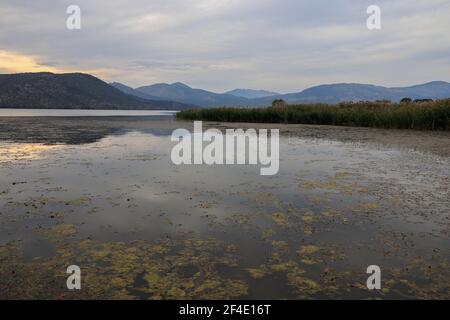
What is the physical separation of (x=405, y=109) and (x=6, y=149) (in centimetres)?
1979

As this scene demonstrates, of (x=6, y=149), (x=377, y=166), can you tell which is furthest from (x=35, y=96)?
(x=377, y=166)

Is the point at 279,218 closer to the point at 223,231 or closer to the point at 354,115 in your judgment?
the point at 223,231

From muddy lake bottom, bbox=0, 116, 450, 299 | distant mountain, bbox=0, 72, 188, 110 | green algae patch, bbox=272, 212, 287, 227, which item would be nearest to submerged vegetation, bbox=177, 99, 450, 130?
muddy lake bottom, bbox=0, 116, 450, 299

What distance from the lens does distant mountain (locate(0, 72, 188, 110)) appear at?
12181 centimetres

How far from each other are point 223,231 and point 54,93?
14358cm

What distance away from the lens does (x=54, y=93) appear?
5192 inches

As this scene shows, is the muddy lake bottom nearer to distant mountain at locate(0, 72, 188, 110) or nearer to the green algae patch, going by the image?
the green algae patch

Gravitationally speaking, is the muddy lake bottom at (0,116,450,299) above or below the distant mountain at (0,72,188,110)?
below

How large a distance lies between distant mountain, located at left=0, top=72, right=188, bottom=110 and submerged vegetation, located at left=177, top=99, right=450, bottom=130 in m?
105

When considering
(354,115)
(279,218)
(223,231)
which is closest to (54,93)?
(354,115)

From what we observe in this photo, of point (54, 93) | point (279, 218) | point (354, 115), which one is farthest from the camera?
point (54, 93)

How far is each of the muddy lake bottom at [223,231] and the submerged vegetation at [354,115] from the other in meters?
12.1

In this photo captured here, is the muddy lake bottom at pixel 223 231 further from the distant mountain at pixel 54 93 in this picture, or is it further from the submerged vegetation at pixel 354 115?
the distant mountain at pixel 54 93

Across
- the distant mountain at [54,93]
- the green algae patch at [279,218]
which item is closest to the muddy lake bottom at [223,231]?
the green algae patch at [279,218]
